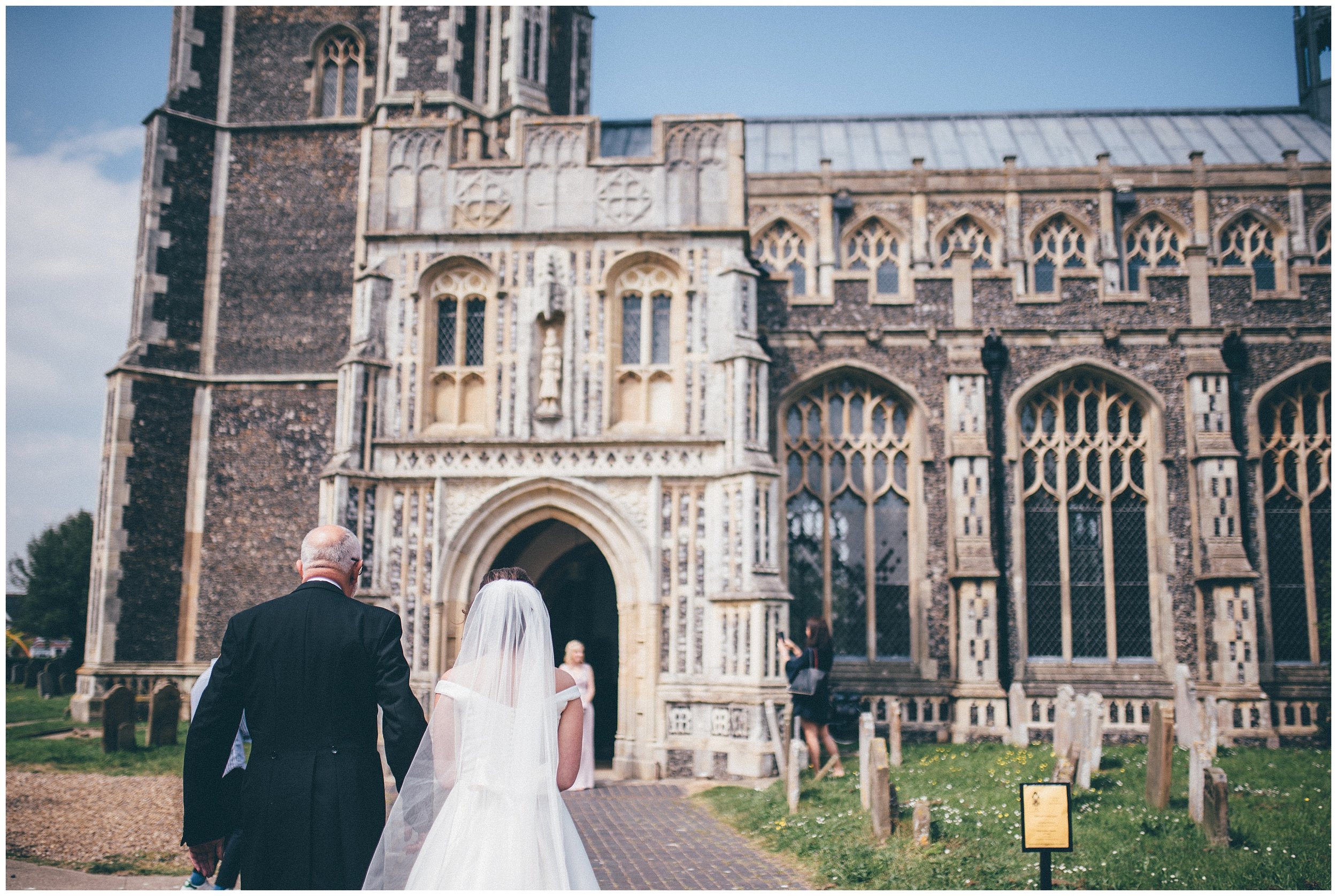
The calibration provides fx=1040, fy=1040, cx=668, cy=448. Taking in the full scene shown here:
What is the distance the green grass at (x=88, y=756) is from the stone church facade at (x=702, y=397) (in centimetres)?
137

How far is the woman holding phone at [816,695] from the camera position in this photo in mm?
10750

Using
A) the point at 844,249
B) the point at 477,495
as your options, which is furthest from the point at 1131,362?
the point at 477,495

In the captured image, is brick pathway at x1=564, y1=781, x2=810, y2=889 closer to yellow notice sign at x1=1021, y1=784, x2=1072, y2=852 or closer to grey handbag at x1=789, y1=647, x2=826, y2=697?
grey handbag at x1=789, y1=647, x2=826, y2=697

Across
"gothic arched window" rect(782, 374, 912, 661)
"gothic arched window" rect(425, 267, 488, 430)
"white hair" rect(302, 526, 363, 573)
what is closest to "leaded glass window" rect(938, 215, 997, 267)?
"gothic arched window" rect(782, 374, 912, 661)

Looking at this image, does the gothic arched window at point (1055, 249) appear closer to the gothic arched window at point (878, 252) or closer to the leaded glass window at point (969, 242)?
the leaded glass window at point (969, 242)

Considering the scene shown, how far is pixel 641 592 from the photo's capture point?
1212 centimetres

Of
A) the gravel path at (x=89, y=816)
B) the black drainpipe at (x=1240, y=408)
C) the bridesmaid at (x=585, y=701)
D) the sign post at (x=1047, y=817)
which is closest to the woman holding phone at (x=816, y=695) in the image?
the bridesmaid at (x=585, y=701)

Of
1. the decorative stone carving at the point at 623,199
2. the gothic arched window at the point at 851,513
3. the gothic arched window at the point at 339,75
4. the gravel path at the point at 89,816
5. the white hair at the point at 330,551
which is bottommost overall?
the gravel path at the point at 89,816

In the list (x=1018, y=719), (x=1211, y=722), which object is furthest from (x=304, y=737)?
(x=1211, y=722)

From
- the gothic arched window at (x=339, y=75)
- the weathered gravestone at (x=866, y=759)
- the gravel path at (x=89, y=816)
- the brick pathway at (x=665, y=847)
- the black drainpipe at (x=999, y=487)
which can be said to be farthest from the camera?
the gothic arched window at (x=339, y=75)

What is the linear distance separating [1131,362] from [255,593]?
13.1 metres

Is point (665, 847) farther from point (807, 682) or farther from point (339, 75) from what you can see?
point (339, 75)

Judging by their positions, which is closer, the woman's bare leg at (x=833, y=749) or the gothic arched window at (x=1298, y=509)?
the woman's bare leg at (x=833, y=749)

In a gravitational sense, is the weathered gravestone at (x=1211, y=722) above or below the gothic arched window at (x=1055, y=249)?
below
